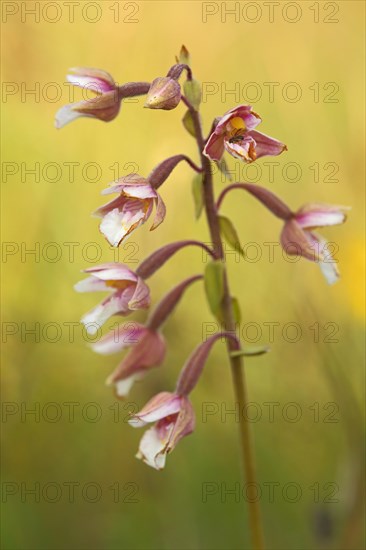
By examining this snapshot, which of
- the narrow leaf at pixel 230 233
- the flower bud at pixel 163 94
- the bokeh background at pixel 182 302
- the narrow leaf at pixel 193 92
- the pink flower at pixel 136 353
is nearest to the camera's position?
the flower bud at pixel 163 94

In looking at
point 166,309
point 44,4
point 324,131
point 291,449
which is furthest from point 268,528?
point 44,4

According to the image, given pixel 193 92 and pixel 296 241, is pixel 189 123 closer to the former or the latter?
pixel 193 92

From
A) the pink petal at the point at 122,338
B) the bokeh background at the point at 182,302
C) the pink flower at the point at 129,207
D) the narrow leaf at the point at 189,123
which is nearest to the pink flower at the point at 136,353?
the pink petal at the point at 122,338

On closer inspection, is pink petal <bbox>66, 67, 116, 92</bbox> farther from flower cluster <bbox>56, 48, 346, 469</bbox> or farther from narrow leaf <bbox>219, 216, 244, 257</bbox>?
narrow leaf <bbox>219, 216, 244, 257</bbox>

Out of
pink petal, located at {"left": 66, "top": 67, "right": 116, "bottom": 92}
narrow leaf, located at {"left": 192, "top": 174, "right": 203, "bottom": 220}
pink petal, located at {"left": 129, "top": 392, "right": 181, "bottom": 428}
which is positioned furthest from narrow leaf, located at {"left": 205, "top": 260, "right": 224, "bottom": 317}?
pink petal, located at {"left": 66, "top": 67, "right": 116, "bottom": 92}

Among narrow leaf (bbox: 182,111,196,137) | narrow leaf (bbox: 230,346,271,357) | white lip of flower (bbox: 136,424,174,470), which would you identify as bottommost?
white lip of flower (bbox: 136,424,174,470)

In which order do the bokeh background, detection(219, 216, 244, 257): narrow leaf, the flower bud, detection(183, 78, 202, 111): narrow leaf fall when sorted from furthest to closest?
the bokeh background < detection(219, 216, 244, 257): narrow leaf < detection(183, 78, 202, 111): narrow leaf < the flower bud

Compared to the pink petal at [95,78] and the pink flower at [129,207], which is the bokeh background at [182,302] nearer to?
the pink flower at [129,207]

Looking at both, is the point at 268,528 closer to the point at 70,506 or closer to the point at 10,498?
the point at 70,506
